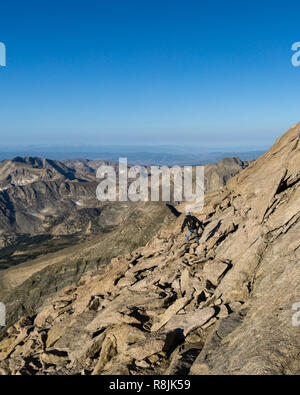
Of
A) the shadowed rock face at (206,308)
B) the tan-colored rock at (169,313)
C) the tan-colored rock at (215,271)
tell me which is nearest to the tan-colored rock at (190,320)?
the shadowed rock face at (206,308)

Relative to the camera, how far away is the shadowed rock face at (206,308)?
15.9 metres

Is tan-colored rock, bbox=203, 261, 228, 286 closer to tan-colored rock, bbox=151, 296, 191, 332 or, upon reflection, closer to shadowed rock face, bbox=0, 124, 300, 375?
shadowed rock face, bbox=0, 124, 300, 375

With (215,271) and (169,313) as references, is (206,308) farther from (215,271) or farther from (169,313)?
(215,271)

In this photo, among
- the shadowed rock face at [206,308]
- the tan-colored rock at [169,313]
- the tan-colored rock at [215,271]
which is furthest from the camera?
the tan-colored rock at [215,271]

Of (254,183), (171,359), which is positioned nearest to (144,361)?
(171,359)

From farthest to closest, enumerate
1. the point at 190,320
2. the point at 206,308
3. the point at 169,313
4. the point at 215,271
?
1. the point at 215,271
2. the point at 169,313
3. the point at 206,308
4. the point at 190,320

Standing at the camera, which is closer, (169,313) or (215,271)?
(169,313)

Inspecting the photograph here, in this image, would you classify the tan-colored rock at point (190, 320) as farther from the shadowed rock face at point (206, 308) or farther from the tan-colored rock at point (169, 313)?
the tan-colored rock at point (169, 313)

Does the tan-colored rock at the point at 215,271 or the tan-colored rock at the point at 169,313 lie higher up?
the tan-colored rock at the point at 215,271

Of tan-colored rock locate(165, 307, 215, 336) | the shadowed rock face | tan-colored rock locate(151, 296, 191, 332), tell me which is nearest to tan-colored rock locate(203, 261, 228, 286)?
the shadowed rock face

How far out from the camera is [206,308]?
20.1 metres

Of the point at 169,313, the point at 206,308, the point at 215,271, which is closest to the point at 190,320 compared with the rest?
the point at 206,308

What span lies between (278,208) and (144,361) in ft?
52.0
